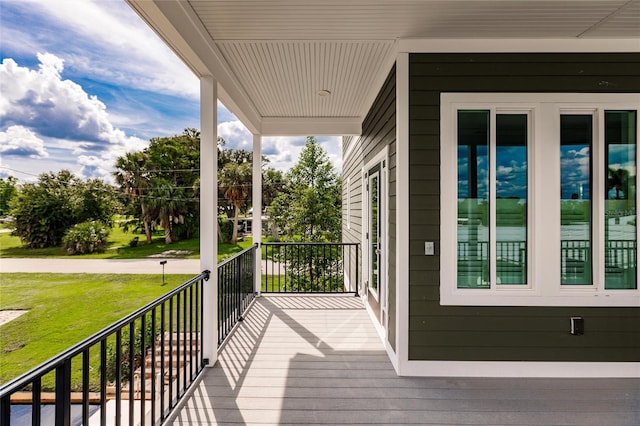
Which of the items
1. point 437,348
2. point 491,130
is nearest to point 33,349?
point 437,348

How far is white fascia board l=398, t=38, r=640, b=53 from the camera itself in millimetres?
2764

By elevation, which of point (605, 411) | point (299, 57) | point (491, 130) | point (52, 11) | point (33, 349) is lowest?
point (33, 349)

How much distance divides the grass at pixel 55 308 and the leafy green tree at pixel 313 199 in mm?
3949

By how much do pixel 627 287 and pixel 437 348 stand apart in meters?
1.75

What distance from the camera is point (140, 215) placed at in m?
13.2

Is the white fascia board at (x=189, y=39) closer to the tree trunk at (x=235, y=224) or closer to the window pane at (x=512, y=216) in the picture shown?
the window pane at (x=512, y=216)

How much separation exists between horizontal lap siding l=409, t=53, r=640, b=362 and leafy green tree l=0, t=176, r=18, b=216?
6217 millimetres

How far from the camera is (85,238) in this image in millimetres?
9359

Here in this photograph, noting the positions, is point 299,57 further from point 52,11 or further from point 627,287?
point 52,11

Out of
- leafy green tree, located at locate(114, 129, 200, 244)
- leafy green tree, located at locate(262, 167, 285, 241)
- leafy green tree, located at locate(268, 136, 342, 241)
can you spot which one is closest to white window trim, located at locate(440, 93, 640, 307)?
leafy green tree, located at locate(268, 136, 342, 241)

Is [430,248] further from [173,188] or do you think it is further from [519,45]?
[173,188]

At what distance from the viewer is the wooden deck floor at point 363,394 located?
2221 millimetres

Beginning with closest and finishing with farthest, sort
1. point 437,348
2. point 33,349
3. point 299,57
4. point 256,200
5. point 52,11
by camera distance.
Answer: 1. point 437,348
2. point 299,57
3. point 256,200
4. point 52,11
5. point 33,349

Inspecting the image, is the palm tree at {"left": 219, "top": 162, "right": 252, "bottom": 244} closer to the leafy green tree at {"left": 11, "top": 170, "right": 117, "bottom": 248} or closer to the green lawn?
the green lawn
